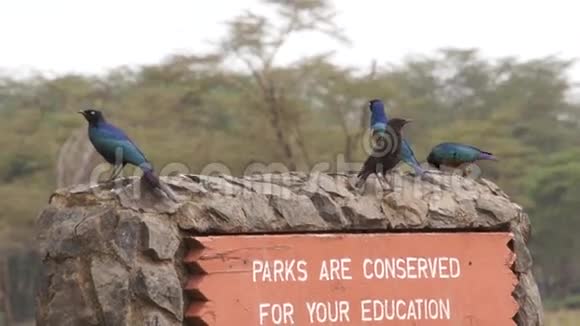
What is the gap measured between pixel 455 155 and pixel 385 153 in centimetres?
64

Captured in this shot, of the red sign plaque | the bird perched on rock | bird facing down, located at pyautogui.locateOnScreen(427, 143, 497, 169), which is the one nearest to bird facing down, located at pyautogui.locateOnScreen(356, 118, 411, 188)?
the bird perched on rock

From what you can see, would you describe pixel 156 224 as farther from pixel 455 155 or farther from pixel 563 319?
pixel 563 319

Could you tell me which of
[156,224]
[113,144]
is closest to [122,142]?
[113,144]

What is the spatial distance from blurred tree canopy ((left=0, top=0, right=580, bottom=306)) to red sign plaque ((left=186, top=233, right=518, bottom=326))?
Answer: 1445 centimetres

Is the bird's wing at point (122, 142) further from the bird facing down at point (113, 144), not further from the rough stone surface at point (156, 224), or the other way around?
the rough stone surface at point (156, 224)

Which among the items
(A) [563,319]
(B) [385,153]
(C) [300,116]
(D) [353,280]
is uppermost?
(C) [300,116]

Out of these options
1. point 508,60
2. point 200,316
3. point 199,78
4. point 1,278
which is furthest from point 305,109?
point 200,316

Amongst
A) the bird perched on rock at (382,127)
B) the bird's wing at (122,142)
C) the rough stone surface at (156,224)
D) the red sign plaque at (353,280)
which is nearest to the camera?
the rough stone surface at (156,224)

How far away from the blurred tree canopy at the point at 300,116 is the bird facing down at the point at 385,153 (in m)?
14.4

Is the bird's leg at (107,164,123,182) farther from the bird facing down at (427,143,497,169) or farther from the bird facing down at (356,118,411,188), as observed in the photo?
the bird facing down at (427,143,497,169)

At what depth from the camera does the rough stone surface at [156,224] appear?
5602 millimetres

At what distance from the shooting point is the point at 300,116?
871 inches

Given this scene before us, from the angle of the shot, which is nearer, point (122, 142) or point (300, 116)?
point (122, 142)

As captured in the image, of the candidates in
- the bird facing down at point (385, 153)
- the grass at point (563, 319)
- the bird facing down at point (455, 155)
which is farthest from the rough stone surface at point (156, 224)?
the grass at point (563, 319)
